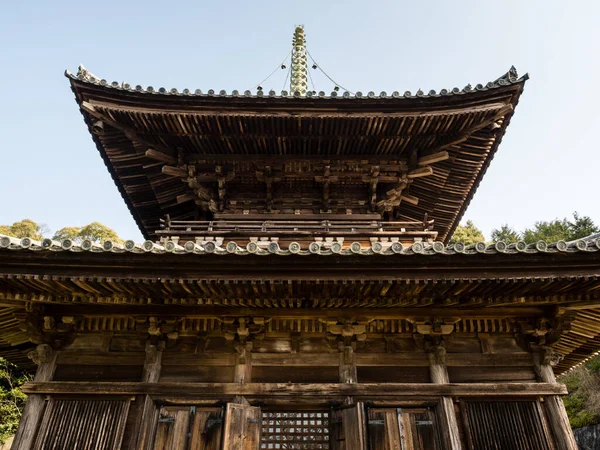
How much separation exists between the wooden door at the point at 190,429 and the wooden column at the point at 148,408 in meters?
0.11

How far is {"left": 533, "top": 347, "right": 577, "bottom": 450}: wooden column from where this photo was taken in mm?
6020

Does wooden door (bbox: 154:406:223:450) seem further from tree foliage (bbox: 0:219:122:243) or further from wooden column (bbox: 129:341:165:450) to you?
tree foliage (bbox: 0:219:122:243)

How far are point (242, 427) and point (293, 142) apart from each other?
593 cm

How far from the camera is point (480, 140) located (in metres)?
9.73

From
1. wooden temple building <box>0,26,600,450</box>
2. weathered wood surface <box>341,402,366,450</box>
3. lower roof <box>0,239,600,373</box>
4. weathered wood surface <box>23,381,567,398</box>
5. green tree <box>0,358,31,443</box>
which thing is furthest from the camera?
green tree <box>0,358,31,443</box>

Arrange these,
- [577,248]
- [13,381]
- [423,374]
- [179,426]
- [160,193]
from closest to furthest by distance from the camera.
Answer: [577,248] → [179,426] → [423,374] → [160,193] → [13,381]

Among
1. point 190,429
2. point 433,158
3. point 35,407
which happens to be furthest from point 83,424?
point 433,158

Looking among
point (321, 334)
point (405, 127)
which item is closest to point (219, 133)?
point (405, 127)

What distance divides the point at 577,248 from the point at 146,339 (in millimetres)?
6639

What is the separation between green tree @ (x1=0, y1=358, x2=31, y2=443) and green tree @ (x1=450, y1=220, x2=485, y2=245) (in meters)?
Result: 35.2

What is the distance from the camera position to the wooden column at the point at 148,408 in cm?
600

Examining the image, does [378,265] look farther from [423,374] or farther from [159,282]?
[159,282]

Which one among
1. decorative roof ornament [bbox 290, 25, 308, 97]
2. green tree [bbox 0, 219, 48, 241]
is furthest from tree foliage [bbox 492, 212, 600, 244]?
green tree [bbox 0, 219, 48, 241]

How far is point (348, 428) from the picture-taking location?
6.02m
